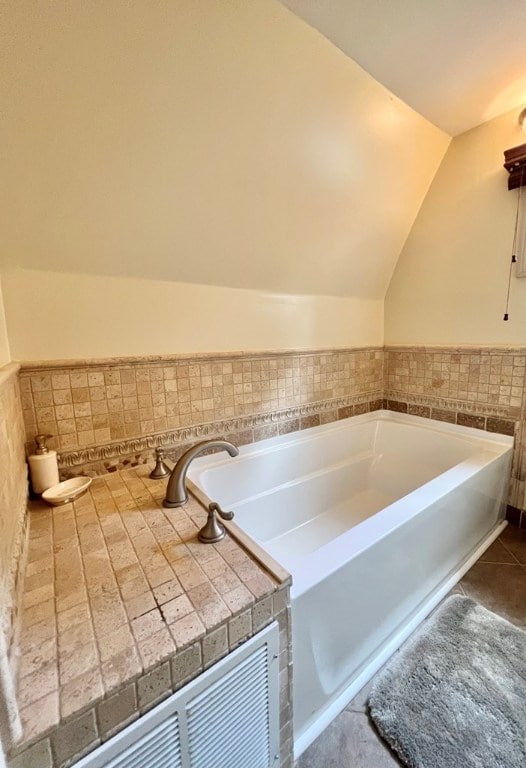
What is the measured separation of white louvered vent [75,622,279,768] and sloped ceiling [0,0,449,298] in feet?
4.77

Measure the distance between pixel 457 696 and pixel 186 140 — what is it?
2171 millimetres

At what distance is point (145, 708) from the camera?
1.97ft

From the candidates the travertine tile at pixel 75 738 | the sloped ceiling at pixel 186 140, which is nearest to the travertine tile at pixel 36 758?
the travertine tile at pixel 75 738

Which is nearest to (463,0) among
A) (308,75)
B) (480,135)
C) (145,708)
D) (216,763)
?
(308,75)

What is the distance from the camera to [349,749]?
0.97 meters

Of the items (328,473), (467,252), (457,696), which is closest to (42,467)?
(328,473)

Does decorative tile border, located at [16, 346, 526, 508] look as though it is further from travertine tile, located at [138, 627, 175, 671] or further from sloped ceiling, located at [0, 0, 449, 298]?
travertine tile, located at [138, 627, 175, 671]

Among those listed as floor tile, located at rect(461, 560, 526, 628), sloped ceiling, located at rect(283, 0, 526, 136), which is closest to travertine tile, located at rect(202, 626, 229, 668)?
floor tile, located at rect(461, 560, 526, 628)

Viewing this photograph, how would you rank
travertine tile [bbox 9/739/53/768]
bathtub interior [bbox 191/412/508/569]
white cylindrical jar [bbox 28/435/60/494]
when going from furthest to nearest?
bathtub interior [bbox 191/412/508/569], white cylindrical jar [bbox 28/435/60/494], travertine tile [bbox 9/739/53/768]

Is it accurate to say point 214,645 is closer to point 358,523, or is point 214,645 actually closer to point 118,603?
point 118,603

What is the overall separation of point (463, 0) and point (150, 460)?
2142mm

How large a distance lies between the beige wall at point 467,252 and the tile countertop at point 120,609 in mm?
2011

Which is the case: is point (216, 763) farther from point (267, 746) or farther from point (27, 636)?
point (27, 636)

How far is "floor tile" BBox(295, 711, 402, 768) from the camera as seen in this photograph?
3.08ft
